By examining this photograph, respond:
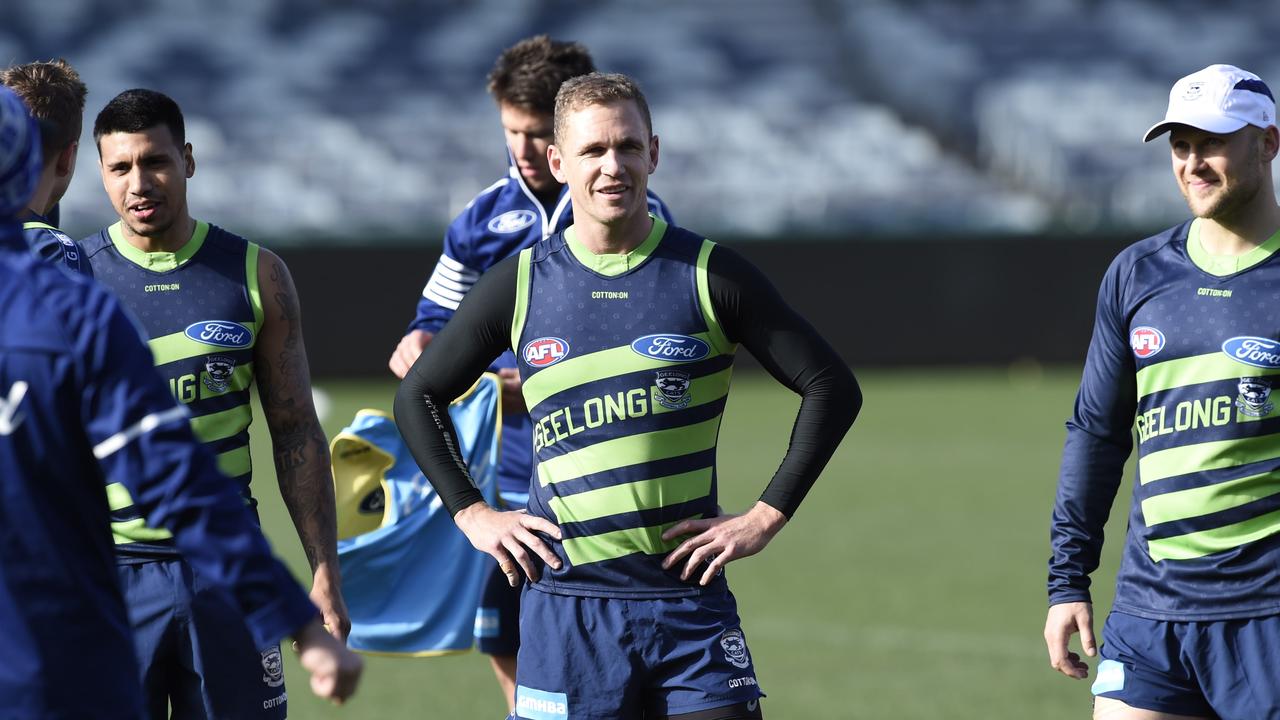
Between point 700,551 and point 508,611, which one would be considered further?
point 508,611

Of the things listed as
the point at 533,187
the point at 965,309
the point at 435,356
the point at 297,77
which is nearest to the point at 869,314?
the point at 965,309

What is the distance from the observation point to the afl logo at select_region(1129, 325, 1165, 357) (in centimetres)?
432

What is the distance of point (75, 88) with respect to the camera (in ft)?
14.9

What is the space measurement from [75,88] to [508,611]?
2336 millimetres

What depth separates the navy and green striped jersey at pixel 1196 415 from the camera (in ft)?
13.8

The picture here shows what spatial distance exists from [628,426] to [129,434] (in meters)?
1.68

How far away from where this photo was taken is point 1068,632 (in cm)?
454

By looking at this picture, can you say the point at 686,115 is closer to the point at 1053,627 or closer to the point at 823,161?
the point at 823,161

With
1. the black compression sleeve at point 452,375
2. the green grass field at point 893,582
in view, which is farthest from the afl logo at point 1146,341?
the green grass field at point 893,582

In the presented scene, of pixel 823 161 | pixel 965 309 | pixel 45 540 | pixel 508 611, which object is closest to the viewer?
pixel 45 540

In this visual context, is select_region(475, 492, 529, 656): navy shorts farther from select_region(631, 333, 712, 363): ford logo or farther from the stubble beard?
the stubble beard

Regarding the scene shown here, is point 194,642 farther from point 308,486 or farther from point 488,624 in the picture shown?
point 488,624

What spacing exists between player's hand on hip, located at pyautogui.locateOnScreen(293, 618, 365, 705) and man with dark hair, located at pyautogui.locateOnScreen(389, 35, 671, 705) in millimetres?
2811

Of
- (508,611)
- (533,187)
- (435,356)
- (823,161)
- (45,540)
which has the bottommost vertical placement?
(508,611)
